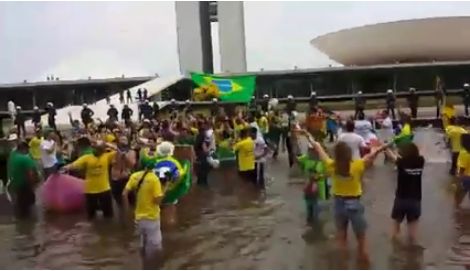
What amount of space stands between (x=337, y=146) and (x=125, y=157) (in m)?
4.55

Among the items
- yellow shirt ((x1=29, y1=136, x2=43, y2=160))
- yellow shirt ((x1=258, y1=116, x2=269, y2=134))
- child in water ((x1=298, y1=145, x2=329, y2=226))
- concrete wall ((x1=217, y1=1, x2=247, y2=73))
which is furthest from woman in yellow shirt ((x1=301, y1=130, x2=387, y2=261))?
concrete wall ((x1=217, y1=1, x2=247, y2=73))

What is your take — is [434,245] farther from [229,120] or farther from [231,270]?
[229,120]

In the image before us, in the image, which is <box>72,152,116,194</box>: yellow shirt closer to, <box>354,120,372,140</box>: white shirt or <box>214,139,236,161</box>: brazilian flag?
<box>214,139,236,161</box>: brazilian flag

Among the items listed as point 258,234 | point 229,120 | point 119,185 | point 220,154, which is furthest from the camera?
point 229,120

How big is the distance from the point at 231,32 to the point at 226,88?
39.2 metres

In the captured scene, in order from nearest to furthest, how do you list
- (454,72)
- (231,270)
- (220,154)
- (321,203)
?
(231,270) → (321,203) → (220,154) → (454,72)

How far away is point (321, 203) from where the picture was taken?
453 inches

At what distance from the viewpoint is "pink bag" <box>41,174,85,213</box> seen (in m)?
12.5

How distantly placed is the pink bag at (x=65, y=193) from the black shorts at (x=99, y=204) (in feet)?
2.09

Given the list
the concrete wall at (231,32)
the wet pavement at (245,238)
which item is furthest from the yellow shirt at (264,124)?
the concrete wall at (231,32)

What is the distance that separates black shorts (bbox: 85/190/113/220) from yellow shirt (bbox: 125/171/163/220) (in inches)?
108

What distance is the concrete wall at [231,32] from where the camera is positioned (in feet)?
213

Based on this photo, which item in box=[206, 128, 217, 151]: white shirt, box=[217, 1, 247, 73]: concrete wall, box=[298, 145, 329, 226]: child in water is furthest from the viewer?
box=[217, 1, 247, 73]: concrete wall

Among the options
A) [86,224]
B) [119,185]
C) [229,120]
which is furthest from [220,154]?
[86,224]
